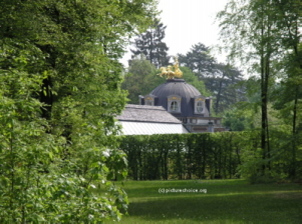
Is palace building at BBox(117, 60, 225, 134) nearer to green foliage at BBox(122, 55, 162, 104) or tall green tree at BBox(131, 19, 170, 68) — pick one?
green foliage at BBox(122, 55, 162, 104)

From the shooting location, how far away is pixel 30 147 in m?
5.50

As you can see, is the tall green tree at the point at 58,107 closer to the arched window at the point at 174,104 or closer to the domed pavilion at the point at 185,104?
the domed pavilion at the point at 185,104

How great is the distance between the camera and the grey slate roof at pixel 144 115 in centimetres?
4297

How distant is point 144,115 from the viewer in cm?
4481

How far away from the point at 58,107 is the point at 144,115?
32.1 meters

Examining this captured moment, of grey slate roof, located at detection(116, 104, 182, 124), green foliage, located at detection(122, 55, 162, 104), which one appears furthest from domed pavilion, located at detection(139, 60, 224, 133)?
grey slate roof, located at detection(116, 104, 182, 124)

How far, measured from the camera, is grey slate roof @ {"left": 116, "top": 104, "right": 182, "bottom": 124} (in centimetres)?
4297

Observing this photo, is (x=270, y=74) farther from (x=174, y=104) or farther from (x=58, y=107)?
(x=174, y=104)

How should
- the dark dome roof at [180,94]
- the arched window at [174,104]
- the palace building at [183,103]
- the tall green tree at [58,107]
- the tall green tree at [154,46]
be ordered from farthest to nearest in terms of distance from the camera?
the tall green tree at [154,46] < the dark dome roof at [180,94] < the arched window at [174,104] < the palace building at [183,103] < the tall green tree at [58,107]

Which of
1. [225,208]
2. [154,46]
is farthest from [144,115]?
[154,46]

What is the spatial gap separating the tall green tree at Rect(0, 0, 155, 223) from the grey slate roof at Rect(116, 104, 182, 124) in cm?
2194

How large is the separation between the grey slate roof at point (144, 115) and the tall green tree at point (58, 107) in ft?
72.0

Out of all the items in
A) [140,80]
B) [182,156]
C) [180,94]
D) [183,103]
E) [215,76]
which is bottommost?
[182,156]

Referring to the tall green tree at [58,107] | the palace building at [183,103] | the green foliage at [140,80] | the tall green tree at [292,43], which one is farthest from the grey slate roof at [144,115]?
the green foliage at [140,80]
